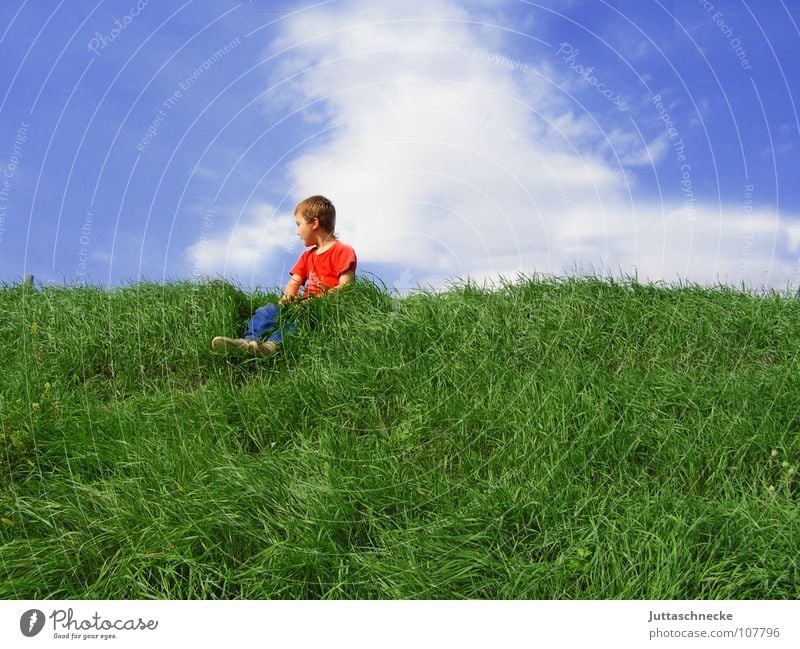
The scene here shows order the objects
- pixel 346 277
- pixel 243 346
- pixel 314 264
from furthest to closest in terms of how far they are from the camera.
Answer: pixel 314 264, pixel 346 277, pixel 243 346

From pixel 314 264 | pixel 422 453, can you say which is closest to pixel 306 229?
pixel 314 264

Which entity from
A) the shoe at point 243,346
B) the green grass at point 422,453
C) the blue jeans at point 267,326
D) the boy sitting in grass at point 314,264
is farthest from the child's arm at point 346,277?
the shoe at point 243,346

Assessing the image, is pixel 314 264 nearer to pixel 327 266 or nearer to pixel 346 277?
pixel 327 266

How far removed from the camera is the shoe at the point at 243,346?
4875 mm

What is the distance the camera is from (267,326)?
5.25 meters

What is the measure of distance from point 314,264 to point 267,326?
3.82 feet

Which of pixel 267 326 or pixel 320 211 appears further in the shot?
pixel 320 211

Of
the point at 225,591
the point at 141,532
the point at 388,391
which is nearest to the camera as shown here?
the point at 225,591

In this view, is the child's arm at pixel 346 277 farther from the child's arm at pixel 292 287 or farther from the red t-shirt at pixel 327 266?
the child's arm at pixel 292 287

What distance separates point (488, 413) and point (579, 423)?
48 centimetres

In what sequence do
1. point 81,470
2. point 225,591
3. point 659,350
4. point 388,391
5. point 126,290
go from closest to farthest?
point 225,591
point 81,470
point 388,391
point 659,350
point 126,290
